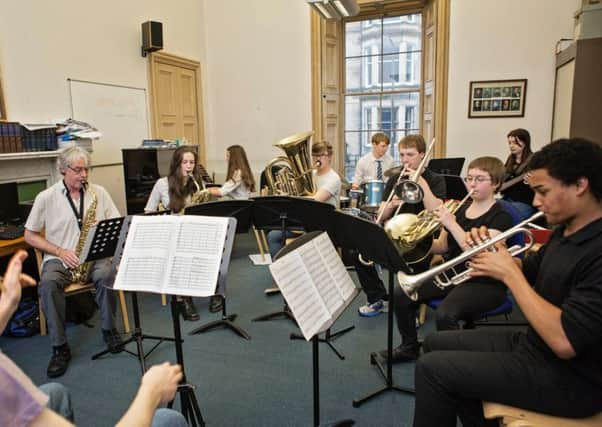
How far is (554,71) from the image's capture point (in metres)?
5.12

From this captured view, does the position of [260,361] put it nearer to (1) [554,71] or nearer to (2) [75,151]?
(2) [75,151]

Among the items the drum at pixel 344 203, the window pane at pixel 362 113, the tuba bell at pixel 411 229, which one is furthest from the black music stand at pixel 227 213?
the window pane at pixel 362 113

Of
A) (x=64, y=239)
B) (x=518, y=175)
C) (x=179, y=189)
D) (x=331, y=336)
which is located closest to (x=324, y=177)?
(x=179, y=189)

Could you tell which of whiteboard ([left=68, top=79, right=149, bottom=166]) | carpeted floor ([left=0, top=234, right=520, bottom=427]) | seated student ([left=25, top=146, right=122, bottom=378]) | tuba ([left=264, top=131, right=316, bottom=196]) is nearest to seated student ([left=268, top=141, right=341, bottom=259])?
tuba ([left=264, top=131, right=316, bottom=196])

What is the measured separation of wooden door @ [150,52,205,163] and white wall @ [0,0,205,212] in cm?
21

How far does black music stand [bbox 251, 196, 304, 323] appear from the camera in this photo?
311 cm

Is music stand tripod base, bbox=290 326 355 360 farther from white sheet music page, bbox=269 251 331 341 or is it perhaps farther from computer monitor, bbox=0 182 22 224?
computer monitor, bbox=0 182 22 224

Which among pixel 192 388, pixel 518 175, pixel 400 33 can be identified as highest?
pixel 400 33

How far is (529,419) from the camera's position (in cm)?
146

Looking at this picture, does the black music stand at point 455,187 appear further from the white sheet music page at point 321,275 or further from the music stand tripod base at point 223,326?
the white sheet music page at point 321,275

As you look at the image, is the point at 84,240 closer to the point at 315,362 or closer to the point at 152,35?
the point at 315,362

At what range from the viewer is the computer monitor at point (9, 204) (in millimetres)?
3498

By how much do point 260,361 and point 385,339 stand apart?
87 centimetres

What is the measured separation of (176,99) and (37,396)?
18.3 feet
